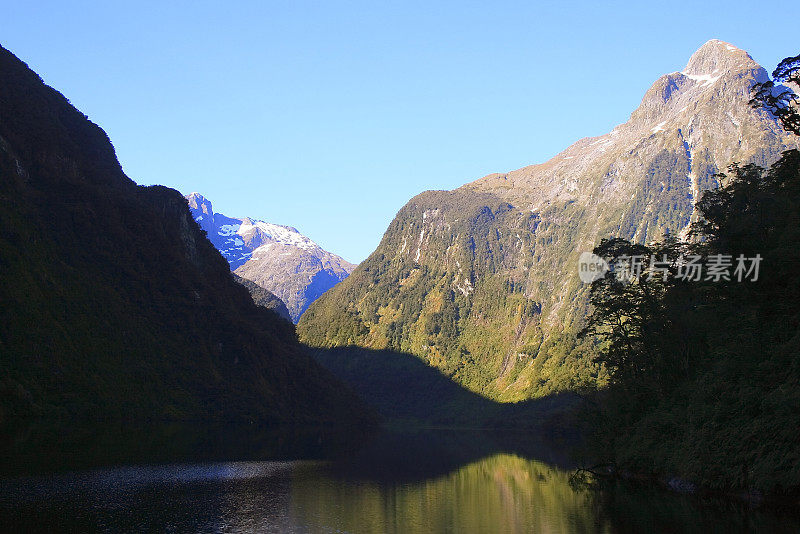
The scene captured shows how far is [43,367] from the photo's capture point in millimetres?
152625

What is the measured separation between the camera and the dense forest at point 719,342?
57.6 m

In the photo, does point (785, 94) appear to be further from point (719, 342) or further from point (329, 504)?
point (329, 504)

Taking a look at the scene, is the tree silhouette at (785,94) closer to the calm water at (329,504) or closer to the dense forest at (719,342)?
the dense forest at (719,342)

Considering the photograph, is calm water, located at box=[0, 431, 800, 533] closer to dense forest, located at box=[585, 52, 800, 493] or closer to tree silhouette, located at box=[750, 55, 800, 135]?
dense forest, located at box=[585, 52, 800, 493]

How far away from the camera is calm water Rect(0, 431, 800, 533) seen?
52906 millimetres

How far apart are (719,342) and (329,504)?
43532 mm

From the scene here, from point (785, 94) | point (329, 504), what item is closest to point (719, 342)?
point (785, 94)

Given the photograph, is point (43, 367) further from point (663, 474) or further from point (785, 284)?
point (785, 284)

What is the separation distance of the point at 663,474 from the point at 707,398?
15235 mm

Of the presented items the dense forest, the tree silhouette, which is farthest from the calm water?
the tree silhouette

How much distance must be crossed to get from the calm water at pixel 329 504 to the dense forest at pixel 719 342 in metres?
4.65

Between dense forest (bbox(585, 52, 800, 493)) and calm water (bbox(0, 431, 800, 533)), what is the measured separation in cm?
465

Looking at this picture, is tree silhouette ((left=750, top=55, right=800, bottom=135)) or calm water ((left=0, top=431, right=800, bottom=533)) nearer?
calm water ((left=0, top=431, right=800, bottom=533))

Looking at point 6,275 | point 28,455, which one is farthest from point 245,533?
point 6,275
